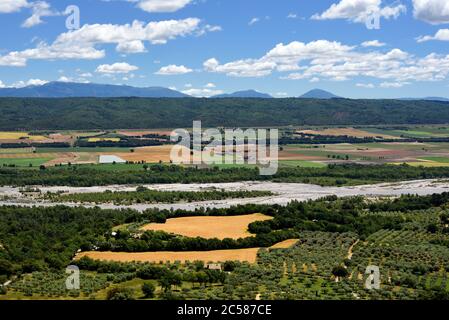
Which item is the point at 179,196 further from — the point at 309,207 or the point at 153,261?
the point at 153,261

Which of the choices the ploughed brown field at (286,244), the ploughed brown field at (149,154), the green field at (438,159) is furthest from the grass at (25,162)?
the ploughed brown field at (286,244)

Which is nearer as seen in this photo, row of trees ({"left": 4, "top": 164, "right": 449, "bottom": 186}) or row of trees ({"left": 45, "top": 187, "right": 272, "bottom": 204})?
row of trees ({"left": 45, "top": 187, "right": 272, "bottom": 204})

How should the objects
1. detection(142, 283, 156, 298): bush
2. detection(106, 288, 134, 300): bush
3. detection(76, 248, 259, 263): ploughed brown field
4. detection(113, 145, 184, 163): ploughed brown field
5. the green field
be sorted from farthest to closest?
detection(113, 145, 184, 163): ploughed brown field → the green field → detection(76, 248, 259, 263): ploughed brown field → detection(142, 283, 156, 298): bush → detection(106, 288, 134, 300): bush

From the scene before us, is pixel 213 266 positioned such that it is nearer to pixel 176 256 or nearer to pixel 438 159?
pixel 176 256

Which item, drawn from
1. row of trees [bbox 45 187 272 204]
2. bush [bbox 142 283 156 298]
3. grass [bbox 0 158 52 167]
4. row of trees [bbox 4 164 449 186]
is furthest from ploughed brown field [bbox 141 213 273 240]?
grass [bbox 0 158 52 167]

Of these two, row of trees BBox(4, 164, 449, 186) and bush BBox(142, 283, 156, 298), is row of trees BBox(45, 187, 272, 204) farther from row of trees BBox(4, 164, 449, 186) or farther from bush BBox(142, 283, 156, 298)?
bush BBox(142, 283, 156, 298)

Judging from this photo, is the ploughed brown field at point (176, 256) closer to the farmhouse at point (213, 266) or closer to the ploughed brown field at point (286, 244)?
the farmhouse at point (213, 266)

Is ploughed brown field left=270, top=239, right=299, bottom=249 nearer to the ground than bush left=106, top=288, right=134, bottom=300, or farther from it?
nearer to the ground
